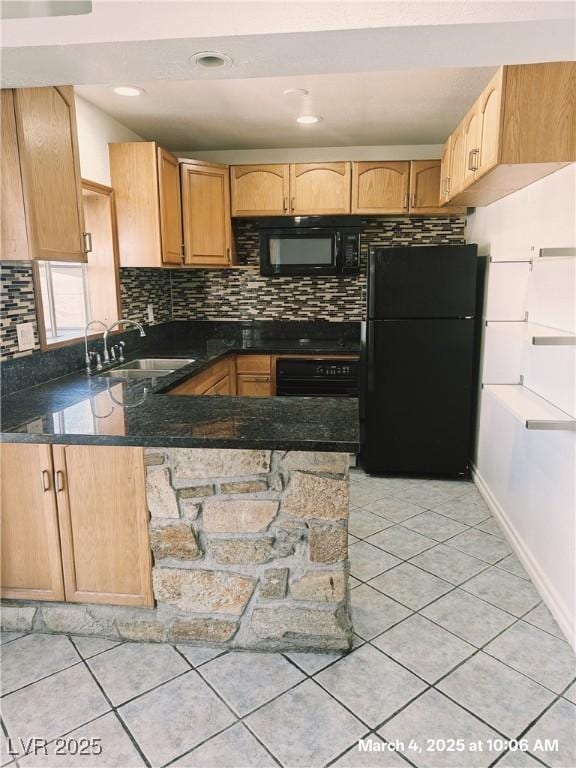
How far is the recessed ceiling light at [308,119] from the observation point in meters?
3.22

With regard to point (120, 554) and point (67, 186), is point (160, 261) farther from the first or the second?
point (120, 554)

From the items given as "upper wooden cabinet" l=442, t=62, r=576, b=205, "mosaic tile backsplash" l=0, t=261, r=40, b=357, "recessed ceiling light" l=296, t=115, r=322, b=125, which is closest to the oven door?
"recessed ceiling light" l=296, t=115, r=322, b=125

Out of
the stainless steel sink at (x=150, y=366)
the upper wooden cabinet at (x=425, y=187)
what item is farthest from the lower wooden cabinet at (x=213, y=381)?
the upper wooden cabinet at (x=425, y=187)

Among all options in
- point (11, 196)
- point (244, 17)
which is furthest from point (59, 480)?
point (244, 17)

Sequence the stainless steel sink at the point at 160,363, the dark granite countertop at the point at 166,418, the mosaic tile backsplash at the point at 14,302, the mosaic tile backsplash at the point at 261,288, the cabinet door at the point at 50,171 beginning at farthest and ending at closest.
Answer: the mosaic tile backsplash at the point at 261,288 < the stainless steel sink at the point at 160,363 < the mosaic tile backsplash at the point at 14,302 < the cabinet door at the point at 50,171 < the dark granite countertop at the point at 166,418

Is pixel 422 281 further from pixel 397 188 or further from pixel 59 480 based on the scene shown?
pixel 59 480

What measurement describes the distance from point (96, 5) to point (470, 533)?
277 centimetres

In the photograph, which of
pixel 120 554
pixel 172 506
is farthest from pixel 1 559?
pixel 172 506

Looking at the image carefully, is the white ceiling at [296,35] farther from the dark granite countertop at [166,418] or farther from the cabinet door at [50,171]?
the dark granite countertop at [166,418]

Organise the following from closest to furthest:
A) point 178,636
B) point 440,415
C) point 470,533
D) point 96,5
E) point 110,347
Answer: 1. point 96,5
2. point 178,636
3. point 470,533
4. point 110,347
5. point 440,415

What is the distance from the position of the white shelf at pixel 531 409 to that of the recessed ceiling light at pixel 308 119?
1.99m

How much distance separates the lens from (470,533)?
2.83 metres

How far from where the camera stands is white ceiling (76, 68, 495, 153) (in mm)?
2635

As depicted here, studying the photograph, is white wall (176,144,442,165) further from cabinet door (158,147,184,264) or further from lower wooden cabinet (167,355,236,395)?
lower wooden cabinet (167,355,236,395)
